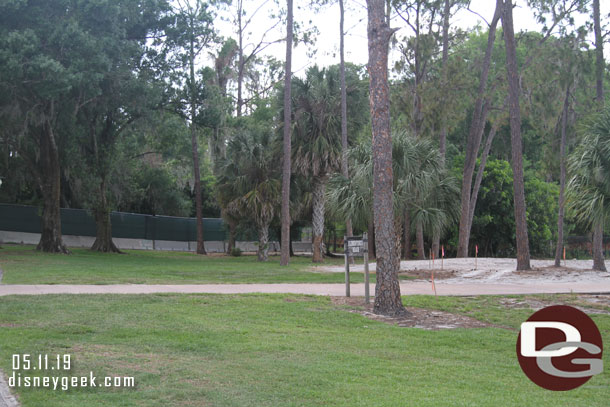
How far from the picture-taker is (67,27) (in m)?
24.1

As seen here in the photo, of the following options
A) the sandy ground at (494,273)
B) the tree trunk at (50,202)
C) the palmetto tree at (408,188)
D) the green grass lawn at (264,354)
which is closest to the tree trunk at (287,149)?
the sandy ground at (494,273)

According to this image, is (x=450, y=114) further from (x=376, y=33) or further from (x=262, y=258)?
(x=376, y=33)

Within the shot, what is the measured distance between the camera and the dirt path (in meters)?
13.7

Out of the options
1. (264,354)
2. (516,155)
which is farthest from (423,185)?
(264,354)

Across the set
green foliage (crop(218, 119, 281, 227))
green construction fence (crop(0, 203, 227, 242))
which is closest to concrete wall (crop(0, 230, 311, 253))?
green construction fence (crop(0, 203, 227, 242))

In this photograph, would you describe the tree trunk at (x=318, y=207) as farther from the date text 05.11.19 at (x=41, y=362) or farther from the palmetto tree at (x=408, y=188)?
the date text 05.11.19 at (x=41, y=362)

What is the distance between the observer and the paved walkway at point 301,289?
44.8 feet

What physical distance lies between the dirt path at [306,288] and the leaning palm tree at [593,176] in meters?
3.54

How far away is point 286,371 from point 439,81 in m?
25.5

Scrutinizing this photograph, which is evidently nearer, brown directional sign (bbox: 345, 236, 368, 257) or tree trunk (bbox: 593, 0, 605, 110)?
brown directional sign (bbox: 345, 236, 368, 257)

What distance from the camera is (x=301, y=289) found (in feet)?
51.3

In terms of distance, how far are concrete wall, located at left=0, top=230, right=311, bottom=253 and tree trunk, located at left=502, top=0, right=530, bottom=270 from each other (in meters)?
15.2

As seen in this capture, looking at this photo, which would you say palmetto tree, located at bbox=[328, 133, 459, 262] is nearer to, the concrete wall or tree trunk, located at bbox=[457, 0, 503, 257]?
tree trunk, located at bbox=[457, 0, 503, 257]

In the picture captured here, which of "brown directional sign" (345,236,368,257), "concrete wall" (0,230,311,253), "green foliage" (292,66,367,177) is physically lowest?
"concrete wall" (0,230,311,253)
